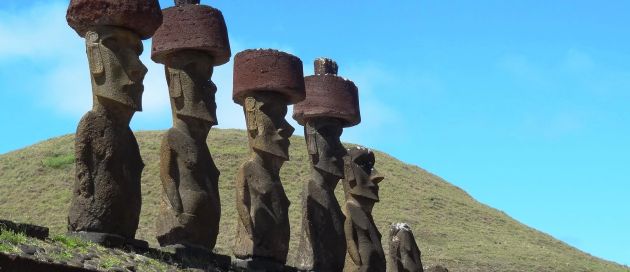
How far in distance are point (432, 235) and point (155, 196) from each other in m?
9.42

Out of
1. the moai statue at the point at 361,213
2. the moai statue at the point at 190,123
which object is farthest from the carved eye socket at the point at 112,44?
the moai statue at the point at 361,213

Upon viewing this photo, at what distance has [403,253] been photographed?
15008 mm

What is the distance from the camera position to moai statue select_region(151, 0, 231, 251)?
10.8 m

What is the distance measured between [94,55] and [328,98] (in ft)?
15.3

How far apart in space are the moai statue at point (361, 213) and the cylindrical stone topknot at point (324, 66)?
1050mm

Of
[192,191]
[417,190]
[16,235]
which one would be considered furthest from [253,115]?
[417,190]

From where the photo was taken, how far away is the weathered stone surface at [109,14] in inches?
395

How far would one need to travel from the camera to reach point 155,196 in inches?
1451

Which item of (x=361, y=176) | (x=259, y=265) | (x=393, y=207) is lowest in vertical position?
(x=259, y=265)

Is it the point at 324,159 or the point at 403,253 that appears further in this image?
the point at 403,253

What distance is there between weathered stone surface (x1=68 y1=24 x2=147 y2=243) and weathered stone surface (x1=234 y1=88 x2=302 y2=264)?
2077mm

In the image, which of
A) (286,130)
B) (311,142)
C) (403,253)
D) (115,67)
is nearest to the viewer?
(115,67)

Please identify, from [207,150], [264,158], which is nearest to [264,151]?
[264,158]

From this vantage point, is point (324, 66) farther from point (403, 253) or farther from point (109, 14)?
point (109, 14)
